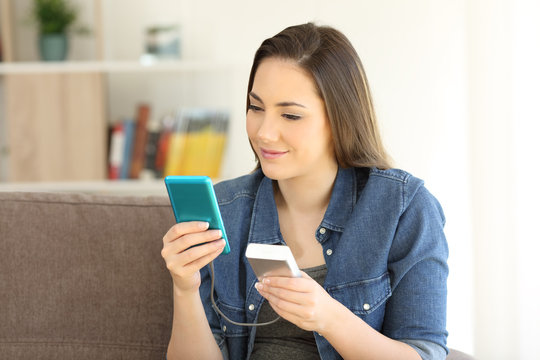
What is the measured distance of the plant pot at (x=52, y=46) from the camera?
319cm

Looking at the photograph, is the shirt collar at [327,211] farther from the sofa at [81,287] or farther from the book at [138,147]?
the book at [138,147]

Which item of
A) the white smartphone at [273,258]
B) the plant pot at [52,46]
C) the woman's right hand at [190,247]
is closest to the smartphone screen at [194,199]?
the woman's right hand at [190,247]

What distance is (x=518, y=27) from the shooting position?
7.69ft

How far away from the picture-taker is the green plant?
3184mm

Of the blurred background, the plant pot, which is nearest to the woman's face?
the blurred background

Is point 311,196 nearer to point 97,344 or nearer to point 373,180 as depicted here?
point 373,180

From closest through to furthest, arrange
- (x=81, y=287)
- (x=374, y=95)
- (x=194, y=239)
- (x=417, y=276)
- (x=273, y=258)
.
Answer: (x=273, y=258), (x=194, y=239), (x=417, y=276), (x=81, y=287), (x=374, y=95)

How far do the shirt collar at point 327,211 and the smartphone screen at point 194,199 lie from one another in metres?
0.28

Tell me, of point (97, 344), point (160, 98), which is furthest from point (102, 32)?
point (97, 344)

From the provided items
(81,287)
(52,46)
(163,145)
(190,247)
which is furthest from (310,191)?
(52,46)

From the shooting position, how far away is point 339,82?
1.50 m

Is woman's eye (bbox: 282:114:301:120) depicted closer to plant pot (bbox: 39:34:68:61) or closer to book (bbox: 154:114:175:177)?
book (bbox: 154:114:175:177)

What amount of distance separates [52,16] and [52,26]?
0.05 metres

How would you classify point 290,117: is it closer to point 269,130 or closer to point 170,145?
point 269,130
